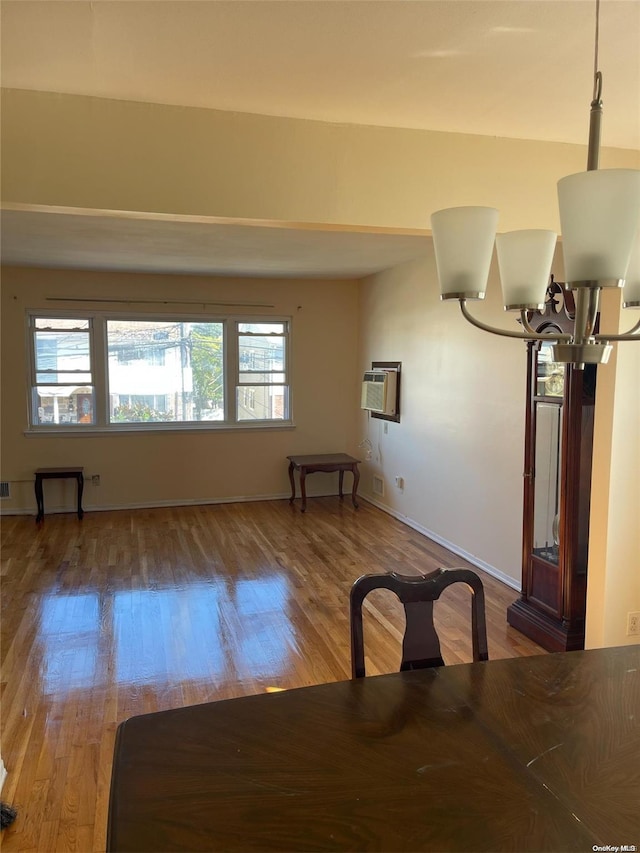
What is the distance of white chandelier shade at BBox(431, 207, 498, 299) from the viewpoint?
1176 millimetres

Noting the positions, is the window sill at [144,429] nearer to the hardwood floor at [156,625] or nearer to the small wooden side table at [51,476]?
the small wooden side table at [51,476]

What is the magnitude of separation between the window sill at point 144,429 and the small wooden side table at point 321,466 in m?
0.49

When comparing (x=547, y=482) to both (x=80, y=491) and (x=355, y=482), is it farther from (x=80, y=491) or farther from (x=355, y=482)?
(x=80, y=491)

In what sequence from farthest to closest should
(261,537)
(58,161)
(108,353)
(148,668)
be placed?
1. (108,353)
2. (261,537)
3. (148,668)
4. (58,161)

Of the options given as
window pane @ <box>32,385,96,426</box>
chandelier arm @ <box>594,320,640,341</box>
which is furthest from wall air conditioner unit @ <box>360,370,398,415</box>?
chandelier arm @ <box>594,320,640,341</box>

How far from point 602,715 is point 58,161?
7.37 ft

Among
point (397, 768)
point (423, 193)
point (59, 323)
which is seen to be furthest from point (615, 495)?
point (59, 323)

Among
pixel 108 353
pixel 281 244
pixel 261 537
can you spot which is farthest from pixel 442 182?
pixel 108 353

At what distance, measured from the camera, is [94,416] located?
628cm

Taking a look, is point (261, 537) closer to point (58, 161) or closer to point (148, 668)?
point (148, 668)

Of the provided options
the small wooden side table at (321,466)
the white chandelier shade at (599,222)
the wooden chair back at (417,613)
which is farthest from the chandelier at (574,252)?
the small wooden side table at (321,466)

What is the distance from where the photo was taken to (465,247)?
119 cm

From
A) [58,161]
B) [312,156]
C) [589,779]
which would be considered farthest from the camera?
[312,156]

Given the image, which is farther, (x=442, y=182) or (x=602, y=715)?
(x=442, y=182)
